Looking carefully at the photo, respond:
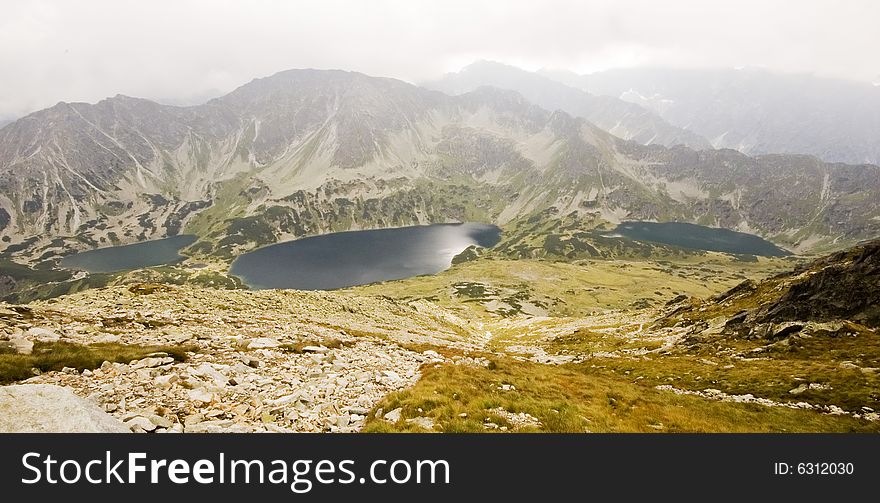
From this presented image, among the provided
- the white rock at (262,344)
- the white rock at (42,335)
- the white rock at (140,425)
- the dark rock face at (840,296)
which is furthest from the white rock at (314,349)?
the dark rock face at (840,296)

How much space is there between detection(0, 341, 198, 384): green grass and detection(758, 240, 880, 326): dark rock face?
177 ft

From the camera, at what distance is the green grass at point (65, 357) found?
13005 mm

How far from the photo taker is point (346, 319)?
152ft

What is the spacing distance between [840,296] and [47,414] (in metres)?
57.7

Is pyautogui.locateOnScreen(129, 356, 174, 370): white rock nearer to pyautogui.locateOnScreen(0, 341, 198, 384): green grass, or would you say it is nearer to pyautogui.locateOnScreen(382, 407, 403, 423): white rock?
pyautogui.locateOnScreen(0, 341, 198, 384): green grass

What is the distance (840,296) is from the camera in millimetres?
38062

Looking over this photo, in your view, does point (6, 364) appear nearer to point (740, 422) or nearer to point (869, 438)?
point (869, 438)

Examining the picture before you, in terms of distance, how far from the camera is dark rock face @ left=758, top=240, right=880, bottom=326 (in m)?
36.3

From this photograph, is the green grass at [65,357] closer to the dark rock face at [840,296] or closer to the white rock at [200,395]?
the white rock at [200,395]

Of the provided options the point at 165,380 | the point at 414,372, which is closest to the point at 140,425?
the point at 165,380

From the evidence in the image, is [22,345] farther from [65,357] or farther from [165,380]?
[165,380]

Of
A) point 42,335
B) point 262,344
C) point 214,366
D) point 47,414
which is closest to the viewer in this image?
point 47,414

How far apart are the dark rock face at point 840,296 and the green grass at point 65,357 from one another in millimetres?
53952

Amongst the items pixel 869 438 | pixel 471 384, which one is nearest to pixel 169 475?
pixel 471 384
